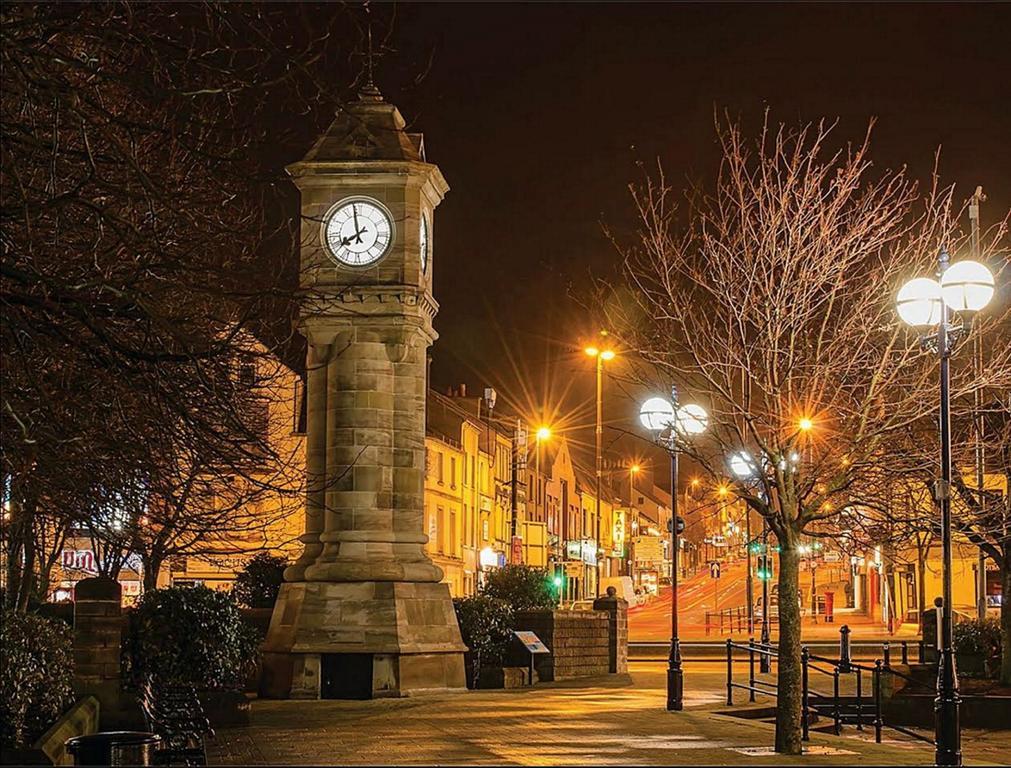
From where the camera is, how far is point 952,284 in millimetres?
18812

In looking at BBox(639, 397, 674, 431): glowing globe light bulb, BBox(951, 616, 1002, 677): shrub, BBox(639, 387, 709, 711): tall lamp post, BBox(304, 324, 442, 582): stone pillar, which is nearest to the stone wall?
BBox(304, 324, 442, 582): stone pillar

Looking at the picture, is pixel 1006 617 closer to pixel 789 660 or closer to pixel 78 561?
pixel 789 660

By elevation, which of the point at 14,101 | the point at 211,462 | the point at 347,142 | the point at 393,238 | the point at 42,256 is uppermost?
the point at 347,142

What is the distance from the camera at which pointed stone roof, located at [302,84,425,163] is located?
96.5 feet

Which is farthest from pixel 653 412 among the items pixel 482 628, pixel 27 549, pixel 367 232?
pixel 27 549

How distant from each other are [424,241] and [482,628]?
8501 mm

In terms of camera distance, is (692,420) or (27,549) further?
(27,549)

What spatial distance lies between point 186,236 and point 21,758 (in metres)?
5.23

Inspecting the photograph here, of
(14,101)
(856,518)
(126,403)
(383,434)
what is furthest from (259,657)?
(14,101)

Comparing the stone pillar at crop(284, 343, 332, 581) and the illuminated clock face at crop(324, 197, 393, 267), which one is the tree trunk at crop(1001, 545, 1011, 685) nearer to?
the stone pillar at crop(284, 343, 332, 581)

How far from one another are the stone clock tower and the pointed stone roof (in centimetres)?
4

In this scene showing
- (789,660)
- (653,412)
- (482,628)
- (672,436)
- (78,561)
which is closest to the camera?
(789,660)

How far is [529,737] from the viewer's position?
21.5 meters

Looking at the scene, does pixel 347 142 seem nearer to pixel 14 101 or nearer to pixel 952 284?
pixel 952 284
